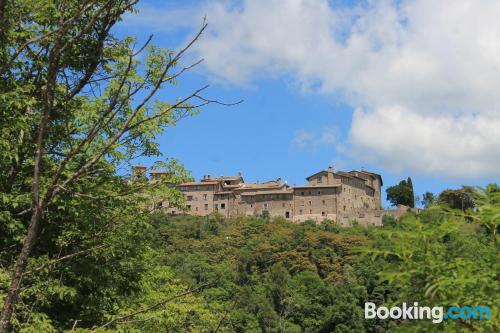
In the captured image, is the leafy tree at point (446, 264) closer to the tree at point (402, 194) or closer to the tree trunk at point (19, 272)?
the tree trunk at point (19, 272)

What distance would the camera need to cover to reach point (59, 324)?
7641 mm

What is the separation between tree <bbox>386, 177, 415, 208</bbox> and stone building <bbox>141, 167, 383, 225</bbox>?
450cm

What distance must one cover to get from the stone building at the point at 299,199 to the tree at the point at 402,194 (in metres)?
4.50

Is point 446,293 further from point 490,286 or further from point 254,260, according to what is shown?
point 254,260

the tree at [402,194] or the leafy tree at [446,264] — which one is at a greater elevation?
the tree at [402,194]

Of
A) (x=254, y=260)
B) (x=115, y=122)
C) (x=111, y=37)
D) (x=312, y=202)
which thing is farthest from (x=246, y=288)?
(x=111, y=37)

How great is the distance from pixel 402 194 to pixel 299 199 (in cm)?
2066

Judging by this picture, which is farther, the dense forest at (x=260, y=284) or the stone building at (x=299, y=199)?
the stone building at (x=299, y=199)

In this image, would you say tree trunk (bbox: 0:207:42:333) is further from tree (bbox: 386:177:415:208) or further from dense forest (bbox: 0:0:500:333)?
tree (bbox: 386:177:415:208)

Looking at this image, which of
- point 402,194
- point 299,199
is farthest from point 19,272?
point 402,194

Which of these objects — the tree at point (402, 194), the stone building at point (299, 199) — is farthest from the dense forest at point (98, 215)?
the tree at point (402, 194)

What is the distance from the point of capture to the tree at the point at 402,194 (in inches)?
3957

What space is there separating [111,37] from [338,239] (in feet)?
228

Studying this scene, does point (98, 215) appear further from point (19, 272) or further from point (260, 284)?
point (260, 284)
